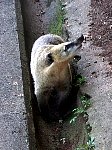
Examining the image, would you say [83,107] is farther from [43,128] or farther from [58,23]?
[58,23]

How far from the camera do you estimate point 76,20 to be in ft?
25.9

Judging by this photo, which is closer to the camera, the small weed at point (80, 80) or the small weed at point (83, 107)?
the small weed at point (83, 107)

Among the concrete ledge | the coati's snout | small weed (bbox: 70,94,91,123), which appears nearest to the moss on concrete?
the concrete ledge

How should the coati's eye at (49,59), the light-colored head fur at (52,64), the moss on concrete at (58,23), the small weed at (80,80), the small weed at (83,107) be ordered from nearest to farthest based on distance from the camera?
the small weed at (83,107) → the light-colored head fur at (52,64) → the coati's eye at (49,59) → the small weed at (80,80) → the moss on concrete at (58,23)

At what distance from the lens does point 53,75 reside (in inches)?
252

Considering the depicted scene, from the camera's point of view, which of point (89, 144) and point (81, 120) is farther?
point (81, 120)

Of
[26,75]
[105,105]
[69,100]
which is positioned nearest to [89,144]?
[105,105]

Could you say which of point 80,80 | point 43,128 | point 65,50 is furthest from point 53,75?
point 43,128

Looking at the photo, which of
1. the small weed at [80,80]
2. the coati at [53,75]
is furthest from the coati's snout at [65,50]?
the small weed at [80,80]

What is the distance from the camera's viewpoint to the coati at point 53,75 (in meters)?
6.15

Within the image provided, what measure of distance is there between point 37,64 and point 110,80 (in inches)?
42.3

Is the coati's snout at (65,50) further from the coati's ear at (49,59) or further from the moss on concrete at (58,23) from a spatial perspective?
the moss on concrete at (58,23)

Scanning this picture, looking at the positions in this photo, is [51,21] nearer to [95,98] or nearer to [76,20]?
[76,20]

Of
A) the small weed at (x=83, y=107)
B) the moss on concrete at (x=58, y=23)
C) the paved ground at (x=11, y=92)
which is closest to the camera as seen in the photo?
the paved ground at (x=11, y=92)
